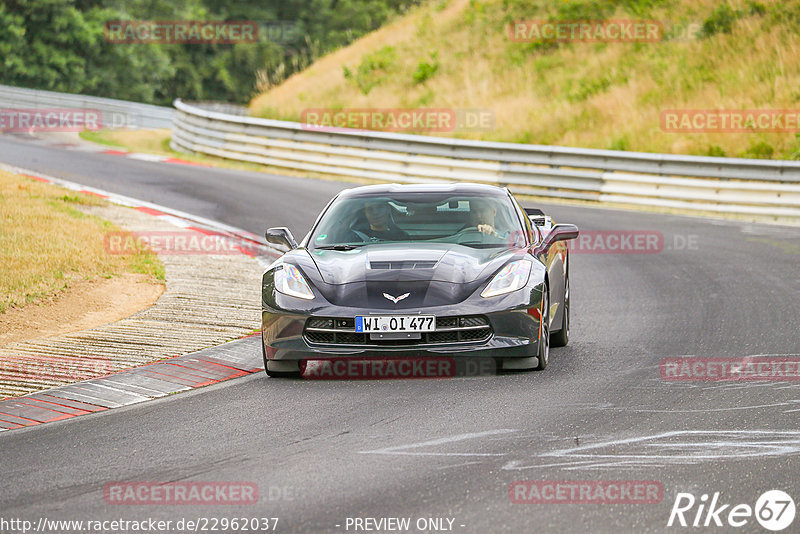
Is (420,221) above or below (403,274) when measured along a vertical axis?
above

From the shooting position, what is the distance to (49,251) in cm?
1362

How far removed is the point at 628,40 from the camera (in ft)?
109

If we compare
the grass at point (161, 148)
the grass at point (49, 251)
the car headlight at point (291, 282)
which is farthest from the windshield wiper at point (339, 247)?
the grass at point (161, 148)

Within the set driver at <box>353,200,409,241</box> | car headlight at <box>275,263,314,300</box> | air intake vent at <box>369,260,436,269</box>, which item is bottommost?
car headlight at <box>275,263,314,300</box>

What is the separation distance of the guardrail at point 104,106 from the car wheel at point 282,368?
97.4ft

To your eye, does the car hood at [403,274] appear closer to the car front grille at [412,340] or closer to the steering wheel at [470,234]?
the car front grille at [412,340]

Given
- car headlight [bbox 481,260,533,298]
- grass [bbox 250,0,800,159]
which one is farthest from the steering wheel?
grass [bbox 250,0,800,159]

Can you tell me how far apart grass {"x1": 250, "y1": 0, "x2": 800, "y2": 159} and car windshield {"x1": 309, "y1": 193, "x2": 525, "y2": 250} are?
1600 cm

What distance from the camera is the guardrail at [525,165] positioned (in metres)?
21.1

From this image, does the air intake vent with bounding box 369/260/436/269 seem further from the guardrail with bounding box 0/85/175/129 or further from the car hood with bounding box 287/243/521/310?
the guardrail with bounding box 0/85/175/129

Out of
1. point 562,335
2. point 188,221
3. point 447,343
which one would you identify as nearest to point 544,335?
point 447,343

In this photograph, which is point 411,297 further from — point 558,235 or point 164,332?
point 164,332

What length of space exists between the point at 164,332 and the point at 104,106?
2882 cm

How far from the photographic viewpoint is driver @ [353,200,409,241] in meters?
9.37
